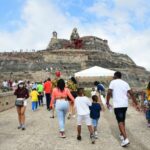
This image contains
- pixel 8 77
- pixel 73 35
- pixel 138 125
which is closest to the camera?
pixel 138 125

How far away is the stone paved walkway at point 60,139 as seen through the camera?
10.8 m

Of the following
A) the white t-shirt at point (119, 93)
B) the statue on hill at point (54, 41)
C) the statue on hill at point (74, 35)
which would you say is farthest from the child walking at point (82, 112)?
the statue on hill at point (54, 41)

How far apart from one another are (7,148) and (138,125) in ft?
19.5

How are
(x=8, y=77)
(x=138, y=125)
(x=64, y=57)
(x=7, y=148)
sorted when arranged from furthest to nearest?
(x=64, y=57)
(x=8, y=77)
(x=138, y=125)
(x=7, y=148)

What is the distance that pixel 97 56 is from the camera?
77438 mm

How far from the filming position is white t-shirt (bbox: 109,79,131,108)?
36.2 ft

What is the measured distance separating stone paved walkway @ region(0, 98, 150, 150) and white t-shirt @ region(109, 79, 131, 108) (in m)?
1.05

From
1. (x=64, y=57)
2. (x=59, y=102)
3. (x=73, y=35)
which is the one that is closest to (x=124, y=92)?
(x=59, y=102)

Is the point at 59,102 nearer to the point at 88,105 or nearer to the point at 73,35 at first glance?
the point at 88,105

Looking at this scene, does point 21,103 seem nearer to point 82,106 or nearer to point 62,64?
point 82,106

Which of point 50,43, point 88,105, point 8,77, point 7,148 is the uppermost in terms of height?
point 50,43

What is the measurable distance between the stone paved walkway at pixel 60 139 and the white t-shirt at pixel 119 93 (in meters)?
1.05

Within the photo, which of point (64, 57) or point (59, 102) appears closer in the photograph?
point (59, 102)

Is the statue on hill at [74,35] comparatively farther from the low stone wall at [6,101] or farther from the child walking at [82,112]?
the child walking at [82,112]
